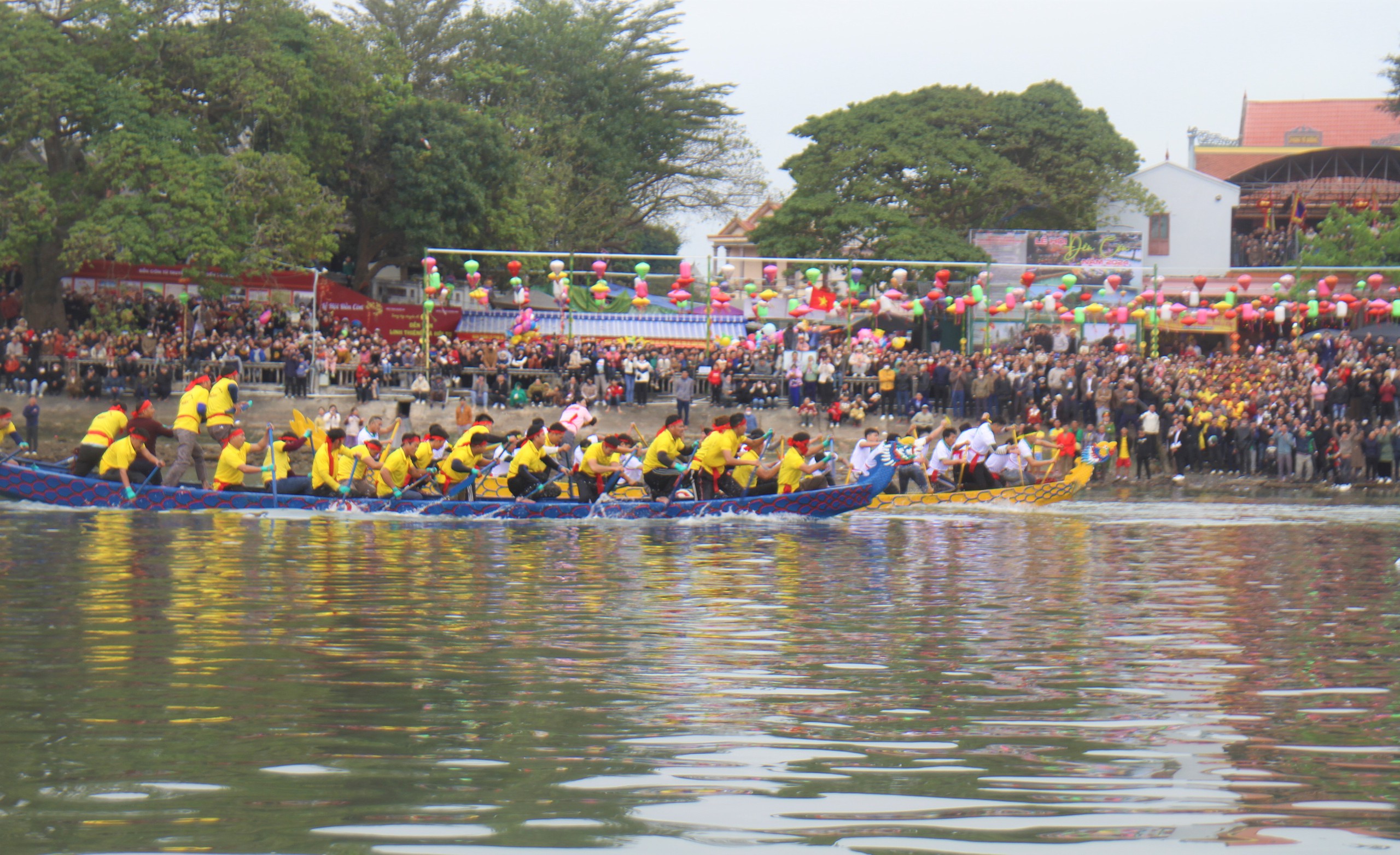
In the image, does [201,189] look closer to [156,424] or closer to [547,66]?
[156,424]

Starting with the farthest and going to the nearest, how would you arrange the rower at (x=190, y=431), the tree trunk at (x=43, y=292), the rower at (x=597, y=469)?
the tree trunk at (x=43, y=292) → the rower at (x=597, y=469) → the rower at (x=190, y=431)

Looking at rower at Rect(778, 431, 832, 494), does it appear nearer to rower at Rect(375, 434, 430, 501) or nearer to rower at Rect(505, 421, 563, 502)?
→ rower at Rect(505, 421, 563, 502)

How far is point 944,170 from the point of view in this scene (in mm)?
45469

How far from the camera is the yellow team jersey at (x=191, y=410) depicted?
19.4m

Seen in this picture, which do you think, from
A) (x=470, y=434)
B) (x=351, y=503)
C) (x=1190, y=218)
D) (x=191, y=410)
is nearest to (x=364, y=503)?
(x=351, y=503)

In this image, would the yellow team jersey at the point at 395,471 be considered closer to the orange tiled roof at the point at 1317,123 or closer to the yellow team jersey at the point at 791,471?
the yellow team jersey at the point at 791,471

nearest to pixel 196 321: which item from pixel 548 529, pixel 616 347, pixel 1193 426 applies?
pixel 616 347

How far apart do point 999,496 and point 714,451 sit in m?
5.25

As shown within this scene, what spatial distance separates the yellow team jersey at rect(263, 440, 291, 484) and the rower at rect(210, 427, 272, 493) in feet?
0.28

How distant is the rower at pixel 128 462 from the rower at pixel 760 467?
312 inches

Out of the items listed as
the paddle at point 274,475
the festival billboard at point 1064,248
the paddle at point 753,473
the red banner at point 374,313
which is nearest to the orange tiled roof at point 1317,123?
the festival billboard at point 1064,248

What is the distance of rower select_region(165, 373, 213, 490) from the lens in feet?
62.2

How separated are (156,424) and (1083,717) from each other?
15.6m

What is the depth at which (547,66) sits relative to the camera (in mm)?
54562
